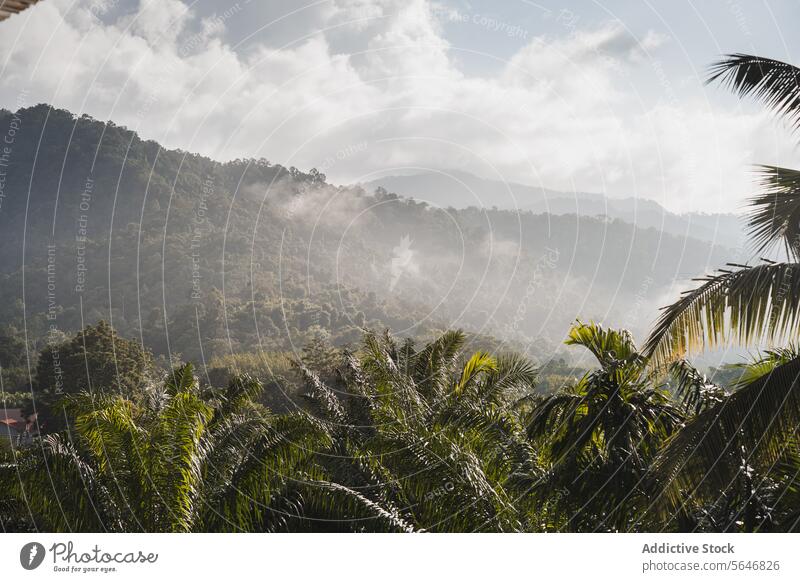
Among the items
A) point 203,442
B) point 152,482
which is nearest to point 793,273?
→ point 152,482

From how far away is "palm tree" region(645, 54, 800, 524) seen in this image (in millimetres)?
4461

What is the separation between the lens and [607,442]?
523cm

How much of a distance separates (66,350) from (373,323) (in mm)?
18473

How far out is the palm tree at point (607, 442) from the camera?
16.9 feet

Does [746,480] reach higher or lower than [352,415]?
higher

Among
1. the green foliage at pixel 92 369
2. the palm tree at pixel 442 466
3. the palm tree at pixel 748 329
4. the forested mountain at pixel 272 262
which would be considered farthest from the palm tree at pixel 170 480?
the forested mountain at pixel 272 262

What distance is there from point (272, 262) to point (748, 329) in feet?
194

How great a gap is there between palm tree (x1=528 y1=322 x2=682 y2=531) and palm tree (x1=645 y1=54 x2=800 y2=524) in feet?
1.22

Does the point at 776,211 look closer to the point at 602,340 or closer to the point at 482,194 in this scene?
the point at 602,340

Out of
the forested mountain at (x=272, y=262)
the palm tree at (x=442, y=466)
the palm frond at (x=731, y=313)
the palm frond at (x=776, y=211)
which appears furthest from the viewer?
the forested mountain at (x=272, y=262)

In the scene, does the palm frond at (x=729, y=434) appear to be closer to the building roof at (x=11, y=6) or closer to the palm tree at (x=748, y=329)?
the palm tree at (x=748, y=329)

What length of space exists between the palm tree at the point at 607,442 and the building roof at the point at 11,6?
14.4 ft

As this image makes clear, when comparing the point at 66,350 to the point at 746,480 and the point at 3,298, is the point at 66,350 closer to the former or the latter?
the point at 3,298

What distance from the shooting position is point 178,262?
73.1m
